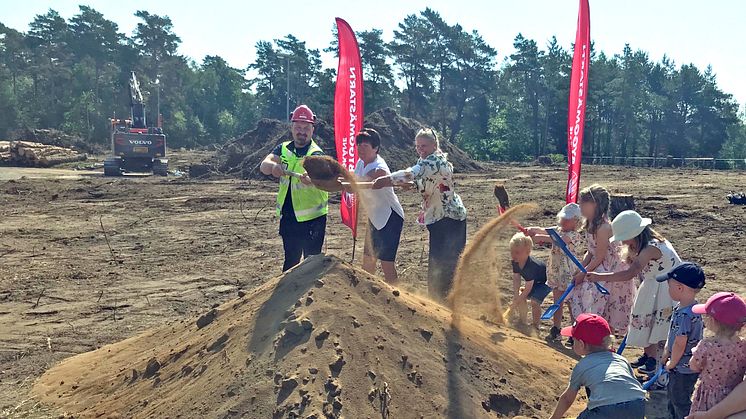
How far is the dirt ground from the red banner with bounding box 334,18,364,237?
1636mm

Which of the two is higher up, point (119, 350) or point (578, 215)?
point (578, 215)

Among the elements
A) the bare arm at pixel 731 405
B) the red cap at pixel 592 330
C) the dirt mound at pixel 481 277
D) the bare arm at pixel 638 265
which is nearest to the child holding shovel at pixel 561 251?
the dirt mound at pixel 481 277

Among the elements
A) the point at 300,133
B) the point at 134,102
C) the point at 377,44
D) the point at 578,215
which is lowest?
the point at 578,215

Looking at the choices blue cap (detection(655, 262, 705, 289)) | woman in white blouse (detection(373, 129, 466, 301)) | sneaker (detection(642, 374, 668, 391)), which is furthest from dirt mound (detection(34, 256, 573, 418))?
blue cap (detection(655, 262, 705, 289))

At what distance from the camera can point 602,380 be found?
314cm

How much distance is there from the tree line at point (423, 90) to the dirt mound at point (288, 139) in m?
16.6

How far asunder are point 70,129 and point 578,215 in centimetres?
5352

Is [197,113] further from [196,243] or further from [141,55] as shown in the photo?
[196,243]

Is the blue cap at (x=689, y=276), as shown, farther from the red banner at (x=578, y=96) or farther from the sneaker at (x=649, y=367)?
the red banner at (x=578, y=96)

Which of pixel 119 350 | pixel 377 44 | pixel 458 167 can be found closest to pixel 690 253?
pixel 119 350

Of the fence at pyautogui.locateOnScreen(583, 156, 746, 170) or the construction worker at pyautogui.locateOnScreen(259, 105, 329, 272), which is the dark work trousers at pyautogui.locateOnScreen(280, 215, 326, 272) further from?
the fence at pyautogui.locateOnScreen(583, 156, 746, 170)

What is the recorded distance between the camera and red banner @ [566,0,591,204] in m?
6.71

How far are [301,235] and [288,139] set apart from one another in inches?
851

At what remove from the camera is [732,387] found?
3.22m
